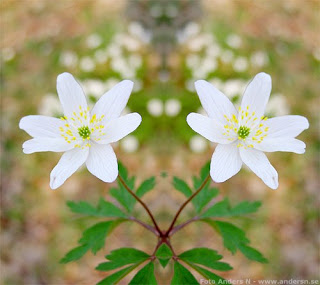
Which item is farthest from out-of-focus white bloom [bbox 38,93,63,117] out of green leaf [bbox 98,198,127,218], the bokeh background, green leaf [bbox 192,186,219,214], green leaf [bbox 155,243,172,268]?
green leaf [bbox 155,243,172,268]

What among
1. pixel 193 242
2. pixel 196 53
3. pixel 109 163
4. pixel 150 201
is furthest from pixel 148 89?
pixel 109 163

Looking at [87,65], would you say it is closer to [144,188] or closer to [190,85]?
[190,85]

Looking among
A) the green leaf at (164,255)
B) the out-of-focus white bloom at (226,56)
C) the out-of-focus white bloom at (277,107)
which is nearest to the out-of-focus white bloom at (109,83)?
the out-of-focus white bloom at (226,56)

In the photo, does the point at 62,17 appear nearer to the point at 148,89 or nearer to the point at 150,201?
the point at 148,89

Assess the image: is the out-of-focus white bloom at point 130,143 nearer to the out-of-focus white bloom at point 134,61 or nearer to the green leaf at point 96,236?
the out-of-focus white bloom at point 134,61

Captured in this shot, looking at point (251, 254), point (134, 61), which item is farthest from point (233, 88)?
point (251, 254)

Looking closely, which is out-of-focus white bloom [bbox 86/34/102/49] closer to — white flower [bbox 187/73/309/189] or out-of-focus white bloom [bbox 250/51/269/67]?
out-of-focus white bloom [bbox 250/51/269/67]
